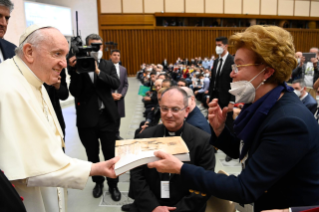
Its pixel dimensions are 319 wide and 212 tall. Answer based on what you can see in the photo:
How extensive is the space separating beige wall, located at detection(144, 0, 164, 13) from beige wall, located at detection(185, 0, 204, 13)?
1.90m

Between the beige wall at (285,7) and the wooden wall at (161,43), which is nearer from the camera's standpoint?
the wooden wall at (161,43)

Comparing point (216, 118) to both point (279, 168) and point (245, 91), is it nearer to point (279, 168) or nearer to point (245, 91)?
point (245, 91)

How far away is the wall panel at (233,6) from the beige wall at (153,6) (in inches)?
192

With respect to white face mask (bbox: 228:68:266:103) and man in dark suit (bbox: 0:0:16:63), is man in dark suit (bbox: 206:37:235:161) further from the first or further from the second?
man in dark suit (bbox: 0:0:16:63)

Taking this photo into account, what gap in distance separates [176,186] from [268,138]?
987 mm

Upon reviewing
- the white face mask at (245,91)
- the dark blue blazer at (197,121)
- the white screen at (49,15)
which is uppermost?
the white screen at (49,15)

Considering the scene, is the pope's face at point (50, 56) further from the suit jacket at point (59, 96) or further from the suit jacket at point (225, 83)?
the suit jacket at point (225, 83)

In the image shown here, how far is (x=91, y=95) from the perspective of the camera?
10.2 ft

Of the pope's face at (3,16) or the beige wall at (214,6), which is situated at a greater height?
the beige wall at (214,6)

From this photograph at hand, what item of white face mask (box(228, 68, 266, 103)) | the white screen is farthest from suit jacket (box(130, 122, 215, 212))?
the white screen

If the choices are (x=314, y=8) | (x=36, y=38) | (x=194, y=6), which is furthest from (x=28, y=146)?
(x=314, y=8)

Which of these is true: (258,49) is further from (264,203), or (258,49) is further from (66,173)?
(66,173)

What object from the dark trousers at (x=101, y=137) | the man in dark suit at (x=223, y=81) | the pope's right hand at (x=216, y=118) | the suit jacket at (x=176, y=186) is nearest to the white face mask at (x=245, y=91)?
the pope's right hand at (x=216, y=118)

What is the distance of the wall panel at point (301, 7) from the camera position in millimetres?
20078
